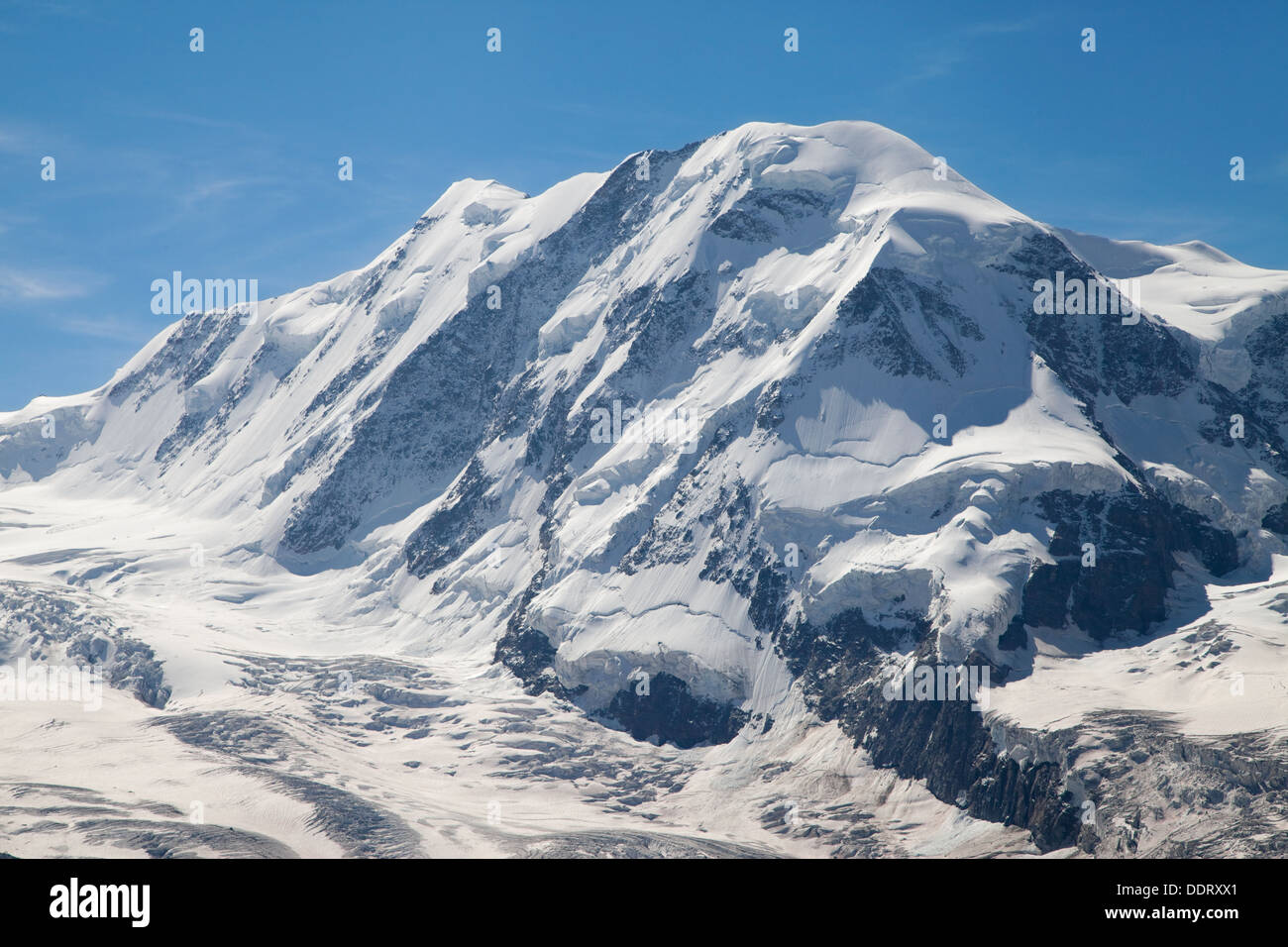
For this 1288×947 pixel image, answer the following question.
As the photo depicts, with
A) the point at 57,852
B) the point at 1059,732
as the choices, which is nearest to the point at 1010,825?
the point at 1059,732

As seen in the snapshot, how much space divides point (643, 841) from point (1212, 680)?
254ft

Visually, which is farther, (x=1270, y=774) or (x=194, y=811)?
(x=194, y=811)

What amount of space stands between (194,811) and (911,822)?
9347 cm

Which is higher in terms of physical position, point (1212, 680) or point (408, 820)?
point (1212, 680)

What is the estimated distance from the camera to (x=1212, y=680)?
198 m
